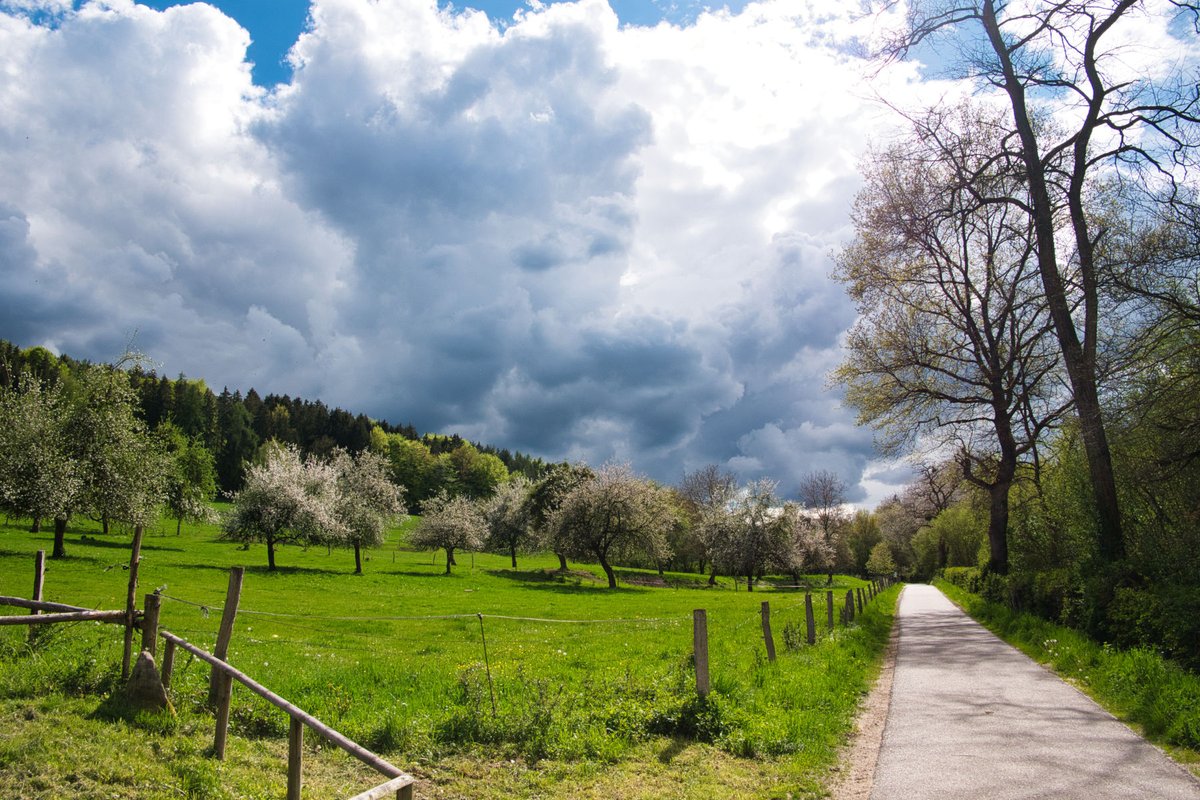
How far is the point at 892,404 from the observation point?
81.8 ft

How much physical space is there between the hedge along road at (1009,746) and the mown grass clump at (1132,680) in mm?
279

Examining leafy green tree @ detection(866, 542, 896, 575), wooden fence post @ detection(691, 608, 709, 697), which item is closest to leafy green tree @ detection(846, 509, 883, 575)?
leafy green tree @ detection(866, 542, 896, 575)

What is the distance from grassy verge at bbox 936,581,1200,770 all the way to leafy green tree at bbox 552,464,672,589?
115 feet

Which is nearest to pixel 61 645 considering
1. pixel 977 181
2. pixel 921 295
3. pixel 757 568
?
pixel 977 181

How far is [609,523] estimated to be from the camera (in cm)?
5003

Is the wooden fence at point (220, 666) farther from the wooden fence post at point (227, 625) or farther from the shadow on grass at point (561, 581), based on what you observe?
the shadow on grass at point (561, 581)

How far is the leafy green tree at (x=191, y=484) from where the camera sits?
185ft

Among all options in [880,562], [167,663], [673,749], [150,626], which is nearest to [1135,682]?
[673,749]

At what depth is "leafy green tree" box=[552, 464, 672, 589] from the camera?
163 feet

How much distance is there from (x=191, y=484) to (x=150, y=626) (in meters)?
69.8

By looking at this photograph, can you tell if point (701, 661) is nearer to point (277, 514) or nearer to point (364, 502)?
point (277, 514)

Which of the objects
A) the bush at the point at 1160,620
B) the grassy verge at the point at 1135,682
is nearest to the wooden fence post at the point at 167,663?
the grassy verge at the point at 1135,682

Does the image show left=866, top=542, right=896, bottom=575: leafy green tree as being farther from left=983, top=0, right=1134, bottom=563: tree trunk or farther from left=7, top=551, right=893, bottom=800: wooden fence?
left=7, top=551, right=893, bottom=800: wooden fence

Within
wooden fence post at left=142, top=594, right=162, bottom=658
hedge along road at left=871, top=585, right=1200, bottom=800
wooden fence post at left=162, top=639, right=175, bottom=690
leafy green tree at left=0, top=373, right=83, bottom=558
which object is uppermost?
leafy green tree at left=0, top=373, right=83, bottom=558
